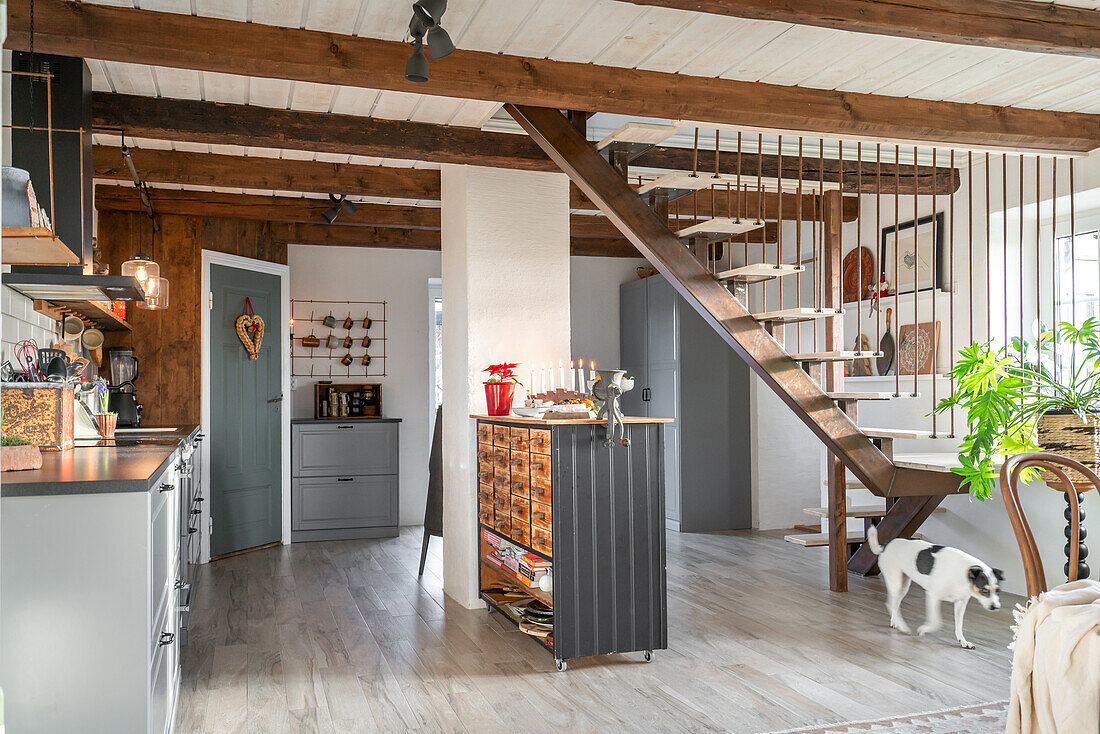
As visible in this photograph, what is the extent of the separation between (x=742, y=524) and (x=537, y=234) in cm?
343

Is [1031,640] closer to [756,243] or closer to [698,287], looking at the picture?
[698,287]

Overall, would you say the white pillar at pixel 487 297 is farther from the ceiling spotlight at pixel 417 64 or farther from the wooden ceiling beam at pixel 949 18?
the wooden ceiling beam at pixel 949 18

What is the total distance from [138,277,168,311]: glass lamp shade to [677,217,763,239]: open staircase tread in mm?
2509

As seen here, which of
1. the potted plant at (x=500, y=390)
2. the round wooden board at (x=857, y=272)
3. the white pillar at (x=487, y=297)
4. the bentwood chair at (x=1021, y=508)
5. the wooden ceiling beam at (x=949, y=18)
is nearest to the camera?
the bentwood chair at (x=1021, y=508)

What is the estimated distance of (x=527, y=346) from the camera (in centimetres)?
480

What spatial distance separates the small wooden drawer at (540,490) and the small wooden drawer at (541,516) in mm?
22

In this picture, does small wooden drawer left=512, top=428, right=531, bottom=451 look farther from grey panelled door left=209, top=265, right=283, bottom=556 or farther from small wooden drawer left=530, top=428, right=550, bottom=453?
grey panelled door left=209, top=265, right=283, bottom=556

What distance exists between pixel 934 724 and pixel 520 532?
1.83 metres

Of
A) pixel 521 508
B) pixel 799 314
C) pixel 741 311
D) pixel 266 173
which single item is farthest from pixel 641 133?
pixel 266 173

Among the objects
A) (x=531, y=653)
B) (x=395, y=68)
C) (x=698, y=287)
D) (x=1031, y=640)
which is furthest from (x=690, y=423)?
(x=1031, y=640)

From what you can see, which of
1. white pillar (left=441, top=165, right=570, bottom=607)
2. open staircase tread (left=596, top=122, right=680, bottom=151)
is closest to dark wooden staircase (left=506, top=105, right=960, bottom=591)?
open staircase tread (left=596, top=122, right=680, bottom=151)

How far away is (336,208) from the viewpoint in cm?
589

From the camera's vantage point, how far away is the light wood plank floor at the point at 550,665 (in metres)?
3.05

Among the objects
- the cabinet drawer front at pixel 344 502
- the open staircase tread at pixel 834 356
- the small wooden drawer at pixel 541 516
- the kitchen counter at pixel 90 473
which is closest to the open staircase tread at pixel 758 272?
the open staircase tread at pixel 834 356
